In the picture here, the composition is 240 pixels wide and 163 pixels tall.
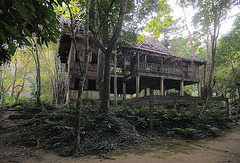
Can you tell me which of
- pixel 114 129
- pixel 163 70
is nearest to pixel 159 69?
pixel 163 70

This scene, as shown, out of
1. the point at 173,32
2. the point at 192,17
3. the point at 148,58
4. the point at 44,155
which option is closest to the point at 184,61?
the point at 148,58

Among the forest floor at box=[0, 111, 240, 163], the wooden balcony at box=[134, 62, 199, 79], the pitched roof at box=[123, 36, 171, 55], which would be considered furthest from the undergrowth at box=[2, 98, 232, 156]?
the pitched roof at box=[123, 36, 171, 55]

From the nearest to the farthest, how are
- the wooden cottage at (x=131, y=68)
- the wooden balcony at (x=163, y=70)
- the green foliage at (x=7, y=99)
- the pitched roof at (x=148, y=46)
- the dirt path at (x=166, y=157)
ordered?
the dirt path at (x=166, y=157) < the green foliage at (x=7, y=99) < the wooden cottage at (x=131, y=68) < the pitched roof at (x=148, y=46) < the wooden balcony at (x=163, y=70)

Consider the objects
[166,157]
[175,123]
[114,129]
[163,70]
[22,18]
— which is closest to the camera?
[22,18]

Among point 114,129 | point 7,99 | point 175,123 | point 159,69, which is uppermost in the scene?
point 159,69

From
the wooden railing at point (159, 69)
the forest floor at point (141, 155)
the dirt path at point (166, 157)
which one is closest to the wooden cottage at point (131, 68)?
the wooden railing at point (159, 69)

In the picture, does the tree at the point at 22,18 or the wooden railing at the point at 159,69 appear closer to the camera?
the tree at the point at 22,18

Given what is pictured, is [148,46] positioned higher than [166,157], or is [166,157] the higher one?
[148,46]

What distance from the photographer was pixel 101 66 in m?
11.0

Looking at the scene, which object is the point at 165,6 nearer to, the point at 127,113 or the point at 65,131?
the point at 127,113

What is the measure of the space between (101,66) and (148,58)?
8655mm

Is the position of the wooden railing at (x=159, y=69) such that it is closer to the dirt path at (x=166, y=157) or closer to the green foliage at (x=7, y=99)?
the green foliage at (x=7, y=99)

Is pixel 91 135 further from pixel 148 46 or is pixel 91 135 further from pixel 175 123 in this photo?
pixel 148 46

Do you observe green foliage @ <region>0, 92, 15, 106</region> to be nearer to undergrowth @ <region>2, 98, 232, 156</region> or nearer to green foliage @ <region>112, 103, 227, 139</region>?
undergrowth @ <region>2, 98, 232, 156</region>
